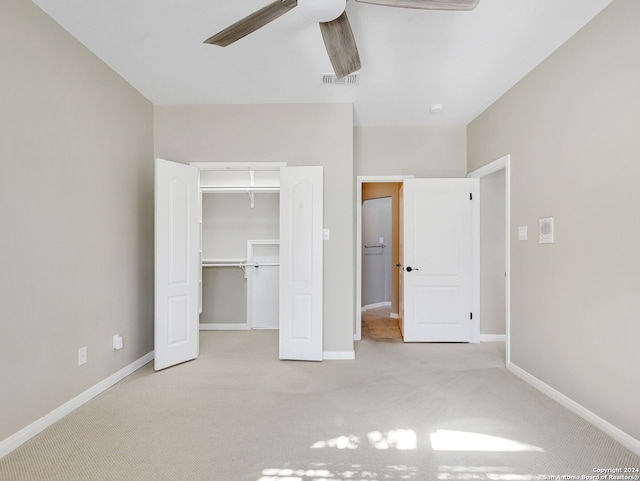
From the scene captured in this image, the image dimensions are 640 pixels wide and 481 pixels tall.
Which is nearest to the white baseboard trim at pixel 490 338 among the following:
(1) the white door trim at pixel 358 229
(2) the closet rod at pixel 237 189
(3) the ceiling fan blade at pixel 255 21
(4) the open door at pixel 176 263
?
(1) the white door trim at pixel 358 229

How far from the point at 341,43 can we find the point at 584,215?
206 centimetres

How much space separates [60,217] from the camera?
2.32m

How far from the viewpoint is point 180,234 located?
3.31 metres

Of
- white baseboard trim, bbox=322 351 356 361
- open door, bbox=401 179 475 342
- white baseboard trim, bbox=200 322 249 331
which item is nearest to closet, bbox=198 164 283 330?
white baseboard trim, bbox=200 322 249 331

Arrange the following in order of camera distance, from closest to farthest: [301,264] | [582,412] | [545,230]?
[582,412]
[545,230]
[301,264]

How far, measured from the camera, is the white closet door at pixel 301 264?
3.41m

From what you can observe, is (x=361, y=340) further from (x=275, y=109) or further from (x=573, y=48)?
(x=573, y=48)

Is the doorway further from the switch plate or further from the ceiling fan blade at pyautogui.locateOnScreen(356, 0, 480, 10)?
the ceiling fan blade at pyautogui.locateOnScreen(356, 0, 480, 10)

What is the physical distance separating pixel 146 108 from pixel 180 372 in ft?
9.01

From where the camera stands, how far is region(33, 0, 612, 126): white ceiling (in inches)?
84.7

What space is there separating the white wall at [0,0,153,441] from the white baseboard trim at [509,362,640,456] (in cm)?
370

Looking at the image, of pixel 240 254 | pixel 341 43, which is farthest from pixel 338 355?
pixel 341 43

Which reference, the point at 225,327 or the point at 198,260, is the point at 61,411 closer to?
the point at 198,260

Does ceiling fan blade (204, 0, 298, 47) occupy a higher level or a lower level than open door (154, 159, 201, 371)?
higher
